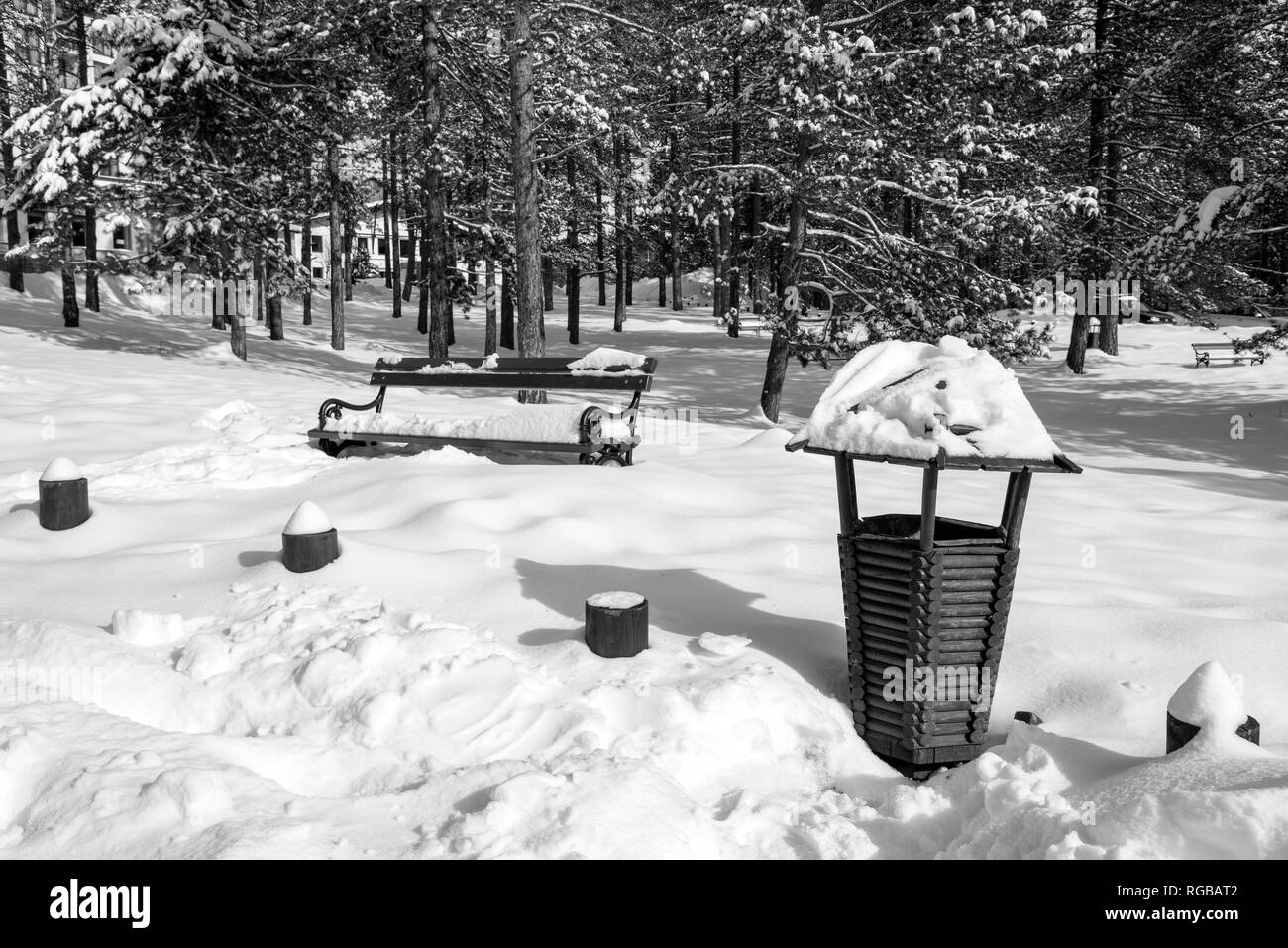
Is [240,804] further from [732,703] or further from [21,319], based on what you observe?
[21,319]

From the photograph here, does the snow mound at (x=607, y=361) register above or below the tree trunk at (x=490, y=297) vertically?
below

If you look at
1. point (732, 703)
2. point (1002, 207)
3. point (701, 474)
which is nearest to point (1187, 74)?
point (1002, 207)

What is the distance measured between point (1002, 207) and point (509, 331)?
54.3 feet

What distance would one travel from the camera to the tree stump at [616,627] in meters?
3.98

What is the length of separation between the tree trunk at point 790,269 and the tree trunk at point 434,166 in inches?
214

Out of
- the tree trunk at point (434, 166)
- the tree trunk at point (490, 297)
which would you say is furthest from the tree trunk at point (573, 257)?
the tree trunk at point (434, 166)

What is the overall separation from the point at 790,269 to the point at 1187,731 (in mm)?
10294

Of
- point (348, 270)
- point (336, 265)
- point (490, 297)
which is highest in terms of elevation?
point (348, 270)

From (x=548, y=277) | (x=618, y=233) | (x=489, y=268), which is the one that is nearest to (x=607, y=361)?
(x=489, y=268)

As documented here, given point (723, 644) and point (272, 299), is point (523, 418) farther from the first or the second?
point (272, 299)

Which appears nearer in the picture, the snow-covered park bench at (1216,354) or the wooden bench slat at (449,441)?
the wooden bench slat at (449,441)

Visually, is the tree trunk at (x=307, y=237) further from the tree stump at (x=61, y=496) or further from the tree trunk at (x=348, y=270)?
the tree stump at (x=61, y=496)

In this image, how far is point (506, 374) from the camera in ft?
30.9

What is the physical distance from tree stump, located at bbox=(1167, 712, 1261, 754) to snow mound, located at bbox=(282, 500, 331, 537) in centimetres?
401
